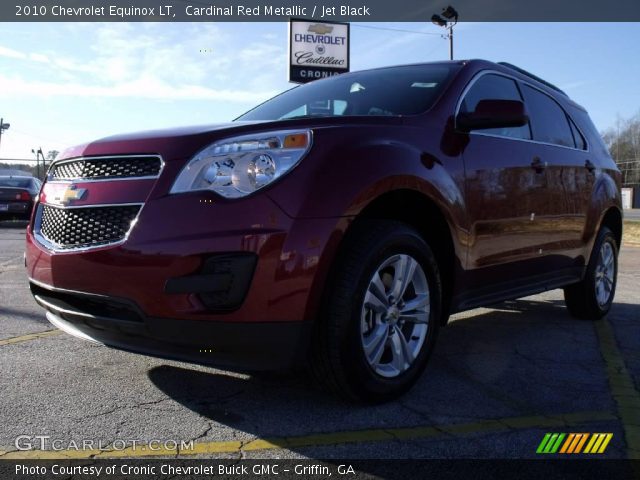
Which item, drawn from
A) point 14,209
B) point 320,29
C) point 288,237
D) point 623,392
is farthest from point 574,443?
point 320,29

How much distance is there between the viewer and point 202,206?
242 centimetres

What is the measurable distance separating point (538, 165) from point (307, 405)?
2406 millimetres

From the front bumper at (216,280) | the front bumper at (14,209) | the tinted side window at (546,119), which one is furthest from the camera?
the front bumper at (14,209)

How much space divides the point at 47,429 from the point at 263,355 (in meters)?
0.93

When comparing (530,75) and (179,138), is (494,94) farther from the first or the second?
(179,138)

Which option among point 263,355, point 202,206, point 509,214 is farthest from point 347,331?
point 509,214

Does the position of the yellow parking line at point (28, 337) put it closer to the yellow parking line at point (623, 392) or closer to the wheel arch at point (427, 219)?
the wheel arch at point (427, 219)

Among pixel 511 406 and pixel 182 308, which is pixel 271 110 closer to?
pixel 182 308

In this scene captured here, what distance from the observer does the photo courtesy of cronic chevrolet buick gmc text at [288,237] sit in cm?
241

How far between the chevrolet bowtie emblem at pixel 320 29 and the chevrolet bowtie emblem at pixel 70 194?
20.2 metres

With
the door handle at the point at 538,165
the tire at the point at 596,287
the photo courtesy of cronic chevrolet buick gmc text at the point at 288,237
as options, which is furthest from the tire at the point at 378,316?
the tire at the point at 596,287

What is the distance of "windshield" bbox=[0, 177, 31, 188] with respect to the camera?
15008 mm

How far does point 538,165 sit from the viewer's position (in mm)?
4125

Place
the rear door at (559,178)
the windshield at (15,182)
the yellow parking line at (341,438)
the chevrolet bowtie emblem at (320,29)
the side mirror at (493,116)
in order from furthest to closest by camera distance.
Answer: the chevrolet bowtie emblem at (320,29)
the windshield at (15,182)
the rear door at (559,178)
the side mirror at (493,116)
the yellow parking line at (341,438)
